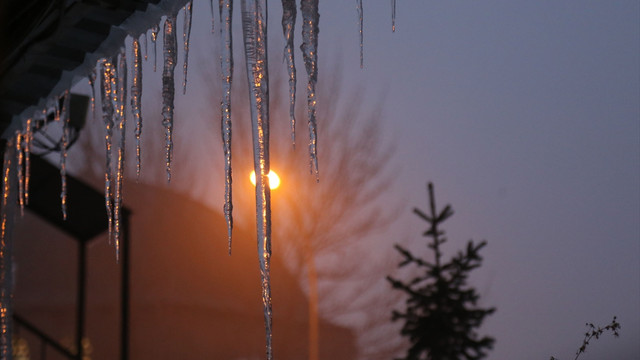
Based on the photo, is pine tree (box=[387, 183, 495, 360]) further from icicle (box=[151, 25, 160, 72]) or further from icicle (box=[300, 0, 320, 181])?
icicle (box=[300, 0, 320, 181])

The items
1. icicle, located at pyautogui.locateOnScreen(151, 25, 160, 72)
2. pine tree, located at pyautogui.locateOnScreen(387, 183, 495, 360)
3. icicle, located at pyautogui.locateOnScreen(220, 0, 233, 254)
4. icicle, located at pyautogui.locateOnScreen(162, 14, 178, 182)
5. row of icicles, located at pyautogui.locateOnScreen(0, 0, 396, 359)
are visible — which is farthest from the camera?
pine tree, located at pyautogui.locateOnScreen(387, 183, 495, 360)

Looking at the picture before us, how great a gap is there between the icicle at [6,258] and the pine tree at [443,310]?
807 cm

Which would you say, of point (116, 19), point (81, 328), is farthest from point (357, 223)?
point (116, 19)

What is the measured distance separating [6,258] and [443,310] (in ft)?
28.9

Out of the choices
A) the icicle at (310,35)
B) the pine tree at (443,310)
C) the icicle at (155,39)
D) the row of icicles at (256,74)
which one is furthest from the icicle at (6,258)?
the pine tree at (443,310)

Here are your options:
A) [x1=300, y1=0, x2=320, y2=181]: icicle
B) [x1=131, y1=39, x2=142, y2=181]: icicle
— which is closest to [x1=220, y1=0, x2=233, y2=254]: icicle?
[x1=300, y1=0, x2=320, y2=181]: icicle

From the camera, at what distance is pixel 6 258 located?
466 centimetres

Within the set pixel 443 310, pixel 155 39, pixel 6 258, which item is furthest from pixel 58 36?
pixel 443 310

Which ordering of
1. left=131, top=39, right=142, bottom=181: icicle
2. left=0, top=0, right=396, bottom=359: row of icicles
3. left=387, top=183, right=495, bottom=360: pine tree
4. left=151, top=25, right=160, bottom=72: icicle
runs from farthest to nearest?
1. left=387, top=183, right=495, bottom=360: pine tree
2. left=131, top=39, right=142, bottom=181: icicle
3. left=151, top=25, right=160, bottom=72: icicle
4. left=0, top=0, right=396, bottom=359: row of icicles

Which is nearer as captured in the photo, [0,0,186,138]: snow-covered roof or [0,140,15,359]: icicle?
[0,0,186,138]: snow-covered roof

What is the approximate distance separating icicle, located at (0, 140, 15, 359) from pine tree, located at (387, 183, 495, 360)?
8.07m

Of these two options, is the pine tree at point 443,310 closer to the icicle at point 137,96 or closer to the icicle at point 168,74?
the icicle at point 137,96

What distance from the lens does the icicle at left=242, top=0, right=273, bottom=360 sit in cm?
265

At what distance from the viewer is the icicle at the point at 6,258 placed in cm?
440
